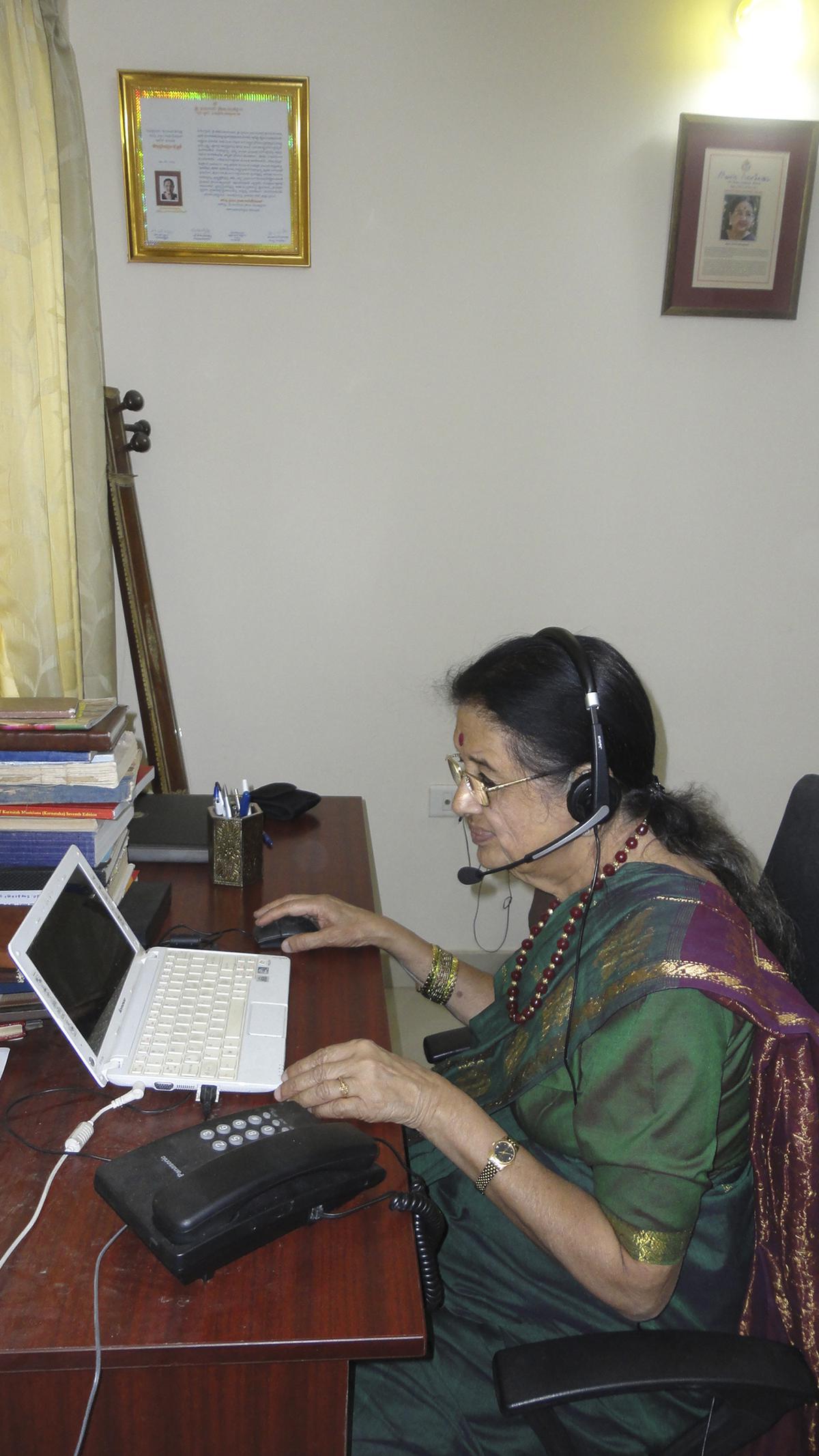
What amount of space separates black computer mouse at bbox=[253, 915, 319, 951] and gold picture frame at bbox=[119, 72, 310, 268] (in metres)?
1.48

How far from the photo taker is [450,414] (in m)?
2.19

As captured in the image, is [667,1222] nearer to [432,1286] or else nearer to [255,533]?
[432,1286]

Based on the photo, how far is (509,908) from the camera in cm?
251

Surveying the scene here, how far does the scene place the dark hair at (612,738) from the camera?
1042 millimetres

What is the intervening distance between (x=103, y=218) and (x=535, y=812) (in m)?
1.69

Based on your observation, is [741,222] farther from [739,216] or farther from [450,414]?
[450,414]

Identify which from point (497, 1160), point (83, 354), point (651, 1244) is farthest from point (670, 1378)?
point (83, 354)

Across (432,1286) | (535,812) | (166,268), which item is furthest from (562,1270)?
(166,268)

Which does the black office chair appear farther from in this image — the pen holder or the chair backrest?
the pen holder

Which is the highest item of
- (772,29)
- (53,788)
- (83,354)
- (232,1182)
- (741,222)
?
(772,29)

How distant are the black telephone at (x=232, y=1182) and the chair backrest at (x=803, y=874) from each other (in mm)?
548

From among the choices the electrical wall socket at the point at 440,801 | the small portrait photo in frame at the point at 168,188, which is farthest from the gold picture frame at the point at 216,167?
the electrical wall socket at the point at 440,801

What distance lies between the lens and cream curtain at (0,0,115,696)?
5.50 feet

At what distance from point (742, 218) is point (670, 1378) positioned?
2.18 m
